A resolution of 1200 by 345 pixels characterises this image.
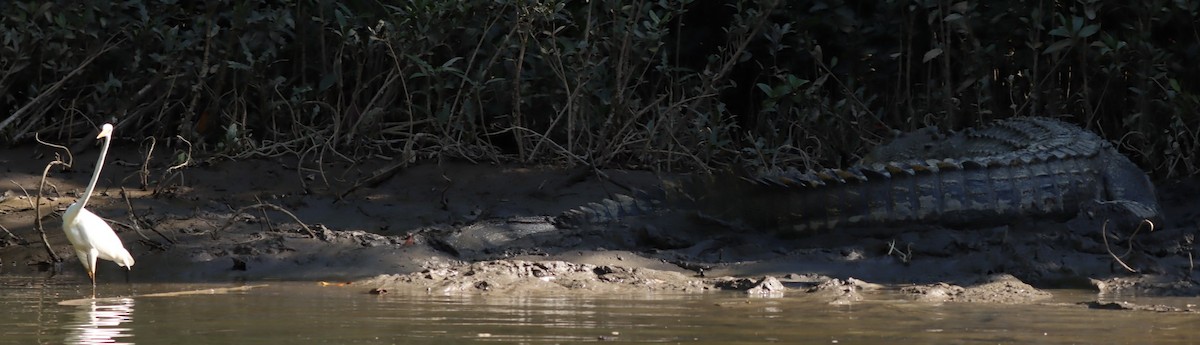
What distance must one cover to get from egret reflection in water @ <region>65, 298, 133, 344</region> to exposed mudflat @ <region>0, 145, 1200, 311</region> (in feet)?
3.29

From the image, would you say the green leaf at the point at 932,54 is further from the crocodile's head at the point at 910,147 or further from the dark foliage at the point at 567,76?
the crocodile's head at the point at 910,147

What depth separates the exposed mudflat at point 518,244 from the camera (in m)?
5.69

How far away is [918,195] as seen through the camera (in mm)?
6516

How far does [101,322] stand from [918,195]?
12.1 feet

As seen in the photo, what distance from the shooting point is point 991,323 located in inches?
175

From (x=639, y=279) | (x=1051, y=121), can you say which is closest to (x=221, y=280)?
(x=639, y=279)

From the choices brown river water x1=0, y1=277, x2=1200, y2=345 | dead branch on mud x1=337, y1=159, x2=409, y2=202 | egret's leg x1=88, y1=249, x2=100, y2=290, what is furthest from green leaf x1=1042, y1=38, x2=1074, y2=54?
egret's leg x1=88, y1=249, x2=100, y2=290

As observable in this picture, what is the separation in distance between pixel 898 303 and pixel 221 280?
286cm

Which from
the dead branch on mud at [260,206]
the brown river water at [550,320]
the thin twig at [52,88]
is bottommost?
the brown river water at [550,320]

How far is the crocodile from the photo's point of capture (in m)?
6.45

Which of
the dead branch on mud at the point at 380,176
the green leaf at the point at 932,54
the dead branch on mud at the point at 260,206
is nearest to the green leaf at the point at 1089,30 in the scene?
the green leaf at the point at 932,54

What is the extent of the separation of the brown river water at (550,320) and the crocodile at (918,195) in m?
1.14

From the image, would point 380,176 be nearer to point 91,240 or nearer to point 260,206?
point 260,206

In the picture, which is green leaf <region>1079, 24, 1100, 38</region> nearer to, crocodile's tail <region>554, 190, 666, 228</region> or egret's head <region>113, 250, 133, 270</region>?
crocodile's tail <region>554, 190, 666, 228</region>
